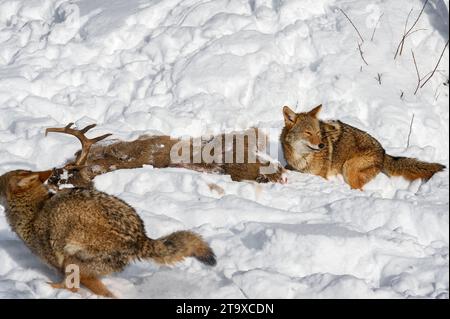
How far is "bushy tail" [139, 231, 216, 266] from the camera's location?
18.0ft

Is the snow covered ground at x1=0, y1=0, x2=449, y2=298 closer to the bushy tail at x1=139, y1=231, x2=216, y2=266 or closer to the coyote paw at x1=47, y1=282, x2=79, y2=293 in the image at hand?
the coyote paw at x1=47, y1=282, x2=79, y2=293

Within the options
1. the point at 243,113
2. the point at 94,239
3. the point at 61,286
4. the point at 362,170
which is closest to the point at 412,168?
the point at 362,170

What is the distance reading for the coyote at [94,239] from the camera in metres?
5.38

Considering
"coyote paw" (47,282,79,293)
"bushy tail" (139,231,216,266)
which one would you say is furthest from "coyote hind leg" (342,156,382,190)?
"coyote paw" (47,282,79,293)

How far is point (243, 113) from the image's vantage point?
922 cm

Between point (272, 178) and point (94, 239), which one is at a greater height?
point (94, 239)

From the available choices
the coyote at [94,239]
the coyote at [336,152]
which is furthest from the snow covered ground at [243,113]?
the coyote at [94,239]

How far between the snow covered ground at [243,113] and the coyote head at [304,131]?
406 millimetres

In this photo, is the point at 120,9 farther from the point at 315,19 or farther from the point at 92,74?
the point at 315,19

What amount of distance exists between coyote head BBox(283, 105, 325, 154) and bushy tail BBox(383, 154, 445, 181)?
973 mm

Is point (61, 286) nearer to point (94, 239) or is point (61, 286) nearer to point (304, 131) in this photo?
point (94, 239)

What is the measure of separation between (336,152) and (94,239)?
413 centimetres

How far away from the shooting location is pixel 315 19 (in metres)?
10.8

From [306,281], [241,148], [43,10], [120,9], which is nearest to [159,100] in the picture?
[241,148]
